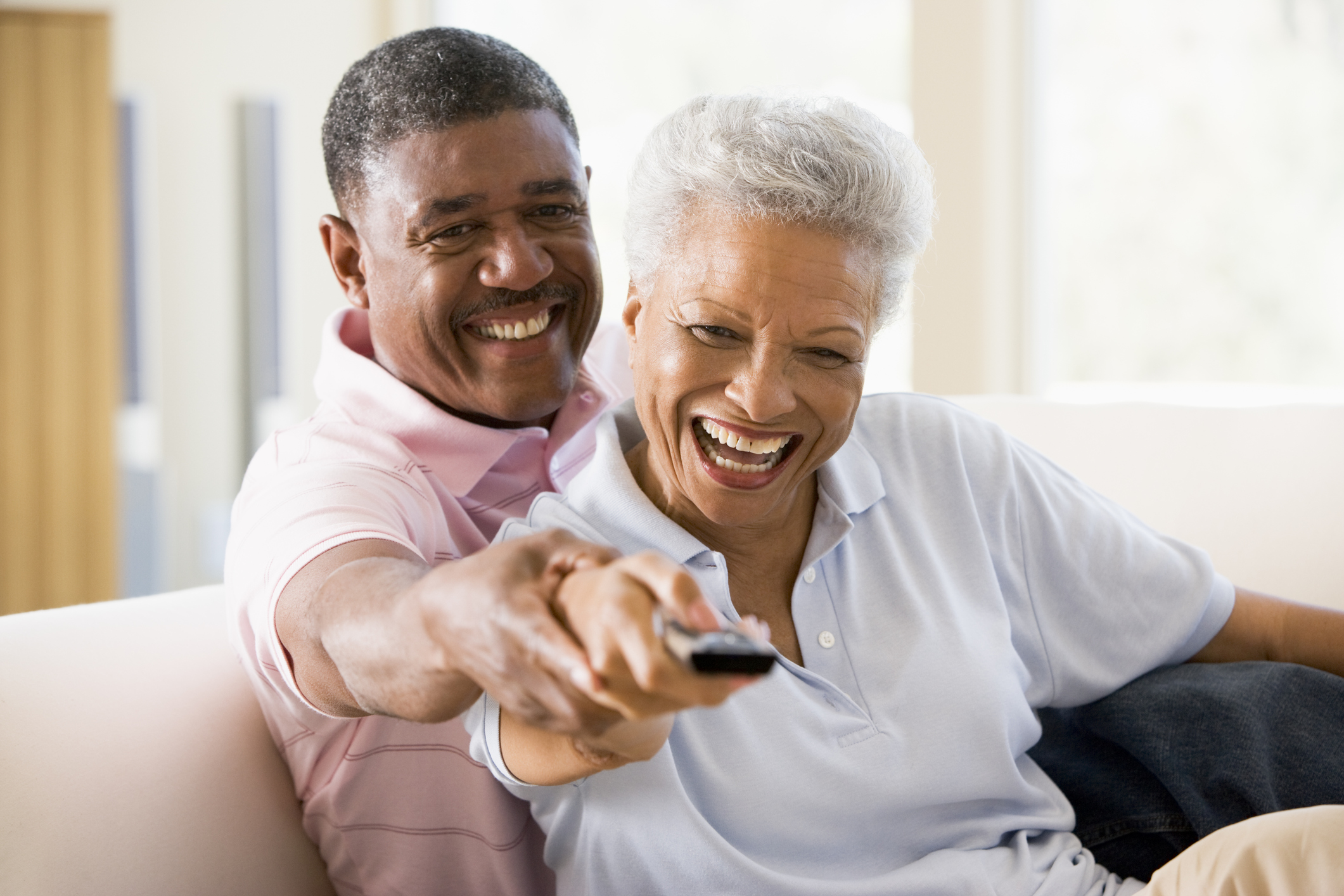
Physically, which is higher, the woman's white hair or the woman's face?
the woman's white hair

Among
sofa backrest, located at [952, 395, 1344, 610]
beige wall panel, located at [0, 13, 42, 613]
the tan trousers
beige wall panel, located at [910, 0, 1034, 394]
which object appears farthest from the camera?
beige wall panel, located at [0, 13, 42, 613]

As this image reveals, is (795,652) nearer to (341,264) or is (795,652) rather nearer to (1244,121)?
(341,264)

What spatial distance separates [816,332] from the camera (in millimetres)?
1192

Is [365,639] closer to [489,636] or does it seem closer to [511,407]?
[489,636]

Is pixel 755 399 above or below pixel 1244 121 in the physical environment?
below

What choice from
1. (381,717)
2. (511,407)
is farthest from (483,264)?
(381,717)

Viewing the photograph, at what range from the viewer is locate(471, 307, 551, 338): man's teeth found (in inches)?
61.8

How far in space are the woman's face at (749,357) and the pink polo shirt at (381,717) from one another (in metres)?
0.31

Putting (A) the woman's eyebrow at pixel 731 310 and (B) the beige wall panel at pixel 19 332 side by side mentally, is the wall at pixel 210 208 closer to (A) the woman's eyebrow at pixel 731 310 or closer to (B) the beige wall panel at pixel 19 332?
(B) the beige wall panel at pixel 19 332

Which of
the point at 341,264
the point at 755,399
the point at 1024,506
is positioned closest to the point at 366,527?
the point at 755,399

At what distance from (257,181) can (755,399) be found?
361 centimetres

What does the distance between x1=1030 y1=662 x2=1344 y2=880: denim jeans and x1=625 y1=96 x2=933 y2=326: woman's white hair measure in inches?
23.7

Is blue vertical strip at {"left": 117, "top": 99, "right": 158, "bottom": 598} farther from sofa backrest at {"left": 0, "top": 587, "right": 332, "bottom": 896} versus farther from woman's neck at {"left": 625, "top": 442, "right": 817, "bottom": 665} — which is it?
woman's neck at {"left": 625, "top": 442, "right": 817, "bottom": 665}

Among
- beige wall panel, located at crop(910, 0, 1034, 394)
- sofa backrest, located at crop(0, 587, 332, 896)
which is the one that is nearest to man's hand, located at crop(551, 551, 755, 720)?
sofa backrest, located at crop(0, 587, 332, 896)
